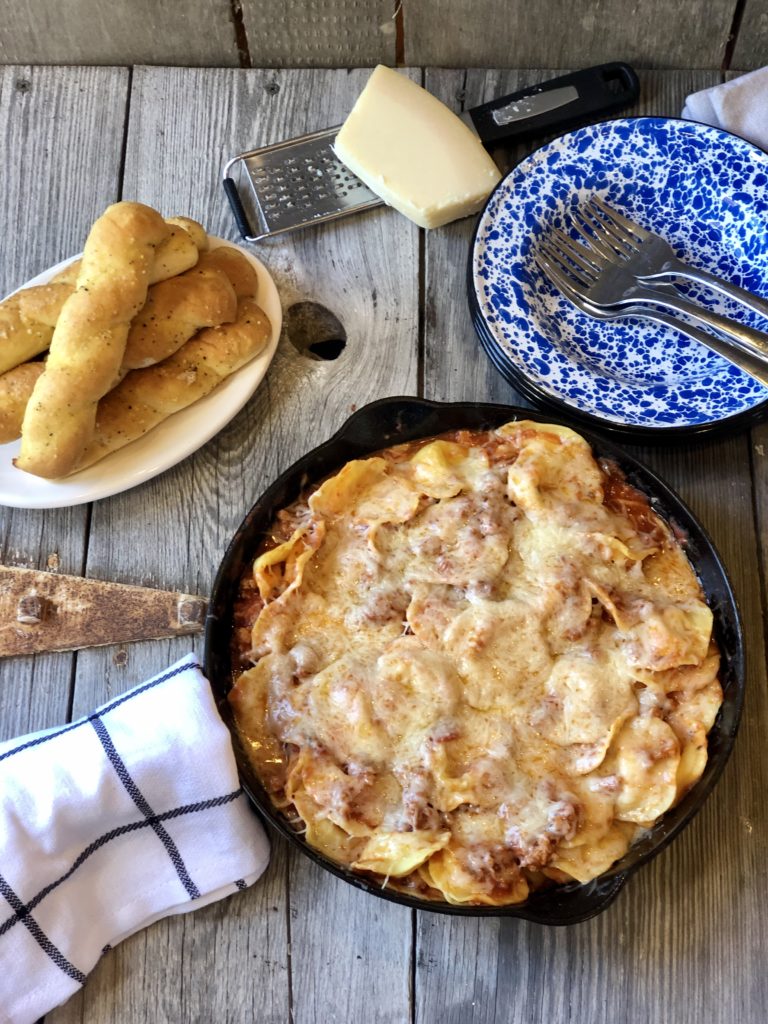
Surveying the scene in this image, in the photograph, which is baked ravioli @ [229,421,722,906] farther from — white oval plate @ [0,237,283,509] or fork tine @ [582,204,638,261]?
fork tine @ [582,204,638,261]

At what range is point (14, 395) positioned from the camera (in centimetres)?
180

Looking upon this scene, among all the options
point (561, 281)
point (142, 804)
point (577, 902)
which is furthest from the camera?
point (561, 281)

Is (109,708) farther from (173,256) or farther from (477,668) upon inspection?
(173,256)

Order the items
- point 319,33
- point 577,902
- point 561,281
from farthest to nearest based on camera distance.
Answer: point 319,33
point 561,281
point 577,902

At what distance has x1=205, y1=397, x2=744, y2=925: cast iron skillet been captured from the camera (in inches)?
58.3

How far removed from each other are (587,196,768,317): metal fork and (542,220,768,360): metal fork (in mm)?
21

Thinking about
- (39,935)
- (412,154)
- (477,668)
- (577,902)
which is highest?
(412,154)

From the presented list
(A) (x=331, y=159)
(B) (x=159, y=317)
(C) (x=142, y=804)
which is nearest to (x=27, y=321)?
(B) (x=159, y=317)

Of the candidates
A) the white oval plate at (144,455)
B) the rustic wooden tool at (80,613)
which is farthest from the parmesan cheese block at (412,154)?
the rustic wooden tool at (80,613)

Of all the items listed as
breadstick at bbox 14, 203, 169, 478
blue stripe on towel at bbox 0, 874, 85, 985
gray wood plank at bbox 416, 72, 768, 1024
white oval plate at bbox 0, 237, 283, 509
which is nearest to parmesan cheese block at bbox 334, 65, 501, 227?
white oval plate at bbox 0, 237, 283, 509

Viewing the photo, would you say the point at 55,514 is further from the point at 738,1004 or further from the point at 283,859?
the point at 738,1004

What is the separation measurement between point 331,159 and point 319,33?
34 cm

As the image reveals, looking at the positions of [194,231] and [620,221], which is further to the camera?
[620,221]

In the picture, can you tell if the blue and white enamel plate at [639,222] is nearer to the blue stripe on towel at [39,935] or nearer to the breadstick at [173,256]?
the breadstick at [173,256]
